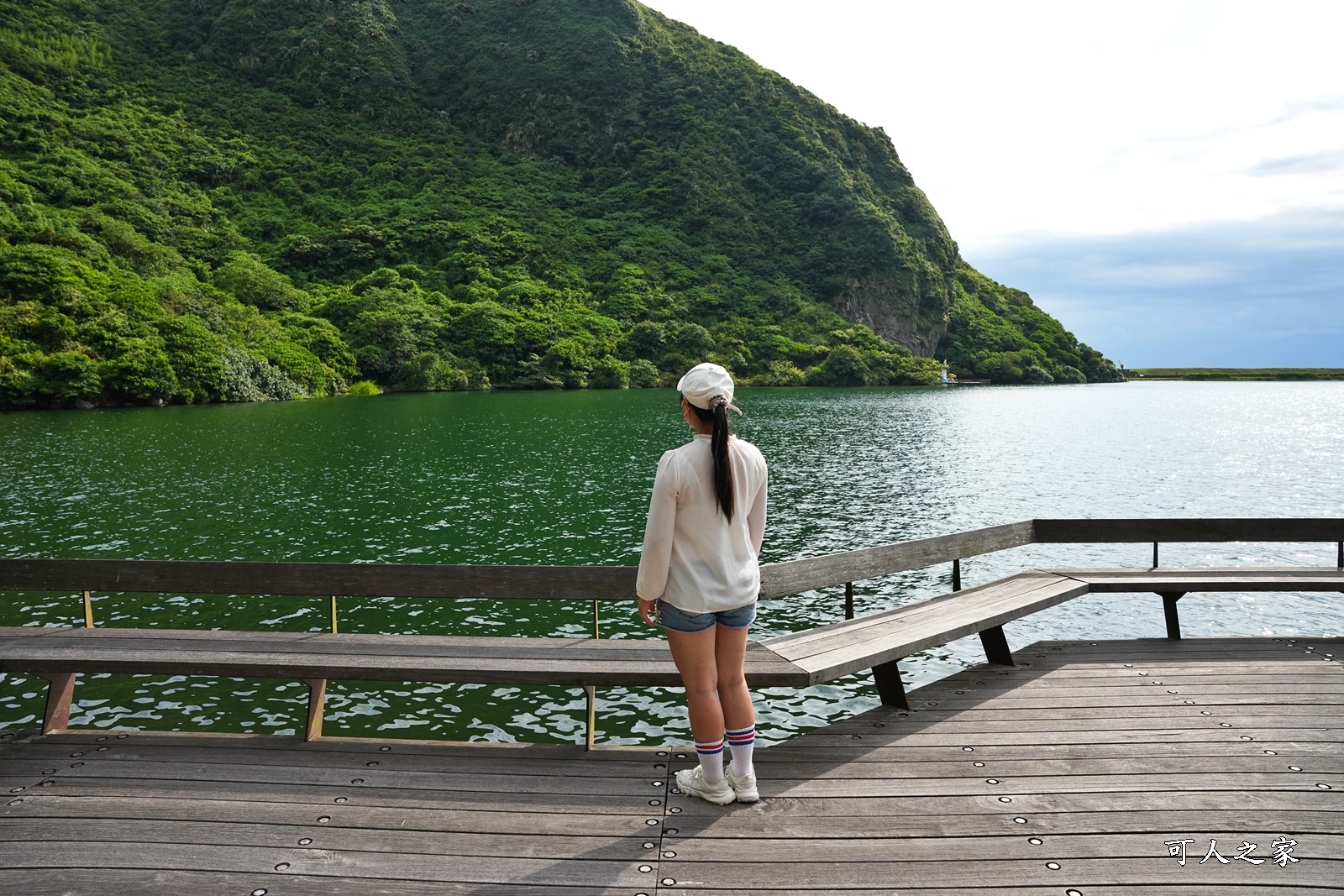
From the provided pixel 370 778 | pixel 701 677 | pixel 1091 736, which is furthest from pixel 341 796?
pixel 1091 736

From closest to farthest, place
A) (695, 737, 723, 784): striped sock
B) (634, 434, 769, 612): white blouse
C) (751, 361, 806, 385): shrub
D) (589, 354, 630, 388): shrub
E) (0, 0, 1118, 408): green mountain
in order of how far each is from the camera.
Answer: (634, 434, 769, 612): white blouse, (695, 737, 723, 784): striped sock, (0, 0, 1118, 408): green mountain, (589, 354, 630, 388): shrub, (751, 361, 806, 385): shrub

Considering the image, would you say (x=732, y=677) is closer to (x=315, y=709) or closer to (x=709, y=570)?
(x=709, y=570)

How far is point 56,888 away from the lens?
304 cm

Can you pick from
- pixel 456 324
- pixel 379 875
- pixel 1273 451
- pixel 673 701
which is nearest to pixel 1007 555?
pixel 673 701

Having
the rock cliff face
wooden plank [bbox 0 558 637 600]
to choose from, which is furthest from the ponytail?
the rock cliff face

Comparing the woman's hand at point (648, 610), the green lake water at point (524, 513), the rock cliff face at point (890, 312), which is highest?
the rock cliff face at point (890, 312)

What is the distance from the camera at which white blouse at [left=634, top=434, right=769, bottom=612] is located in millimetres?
3461

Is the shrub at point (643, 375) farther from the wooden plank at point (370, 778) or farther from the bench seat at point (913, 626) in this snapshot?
the wooden plank at point (370, 778)

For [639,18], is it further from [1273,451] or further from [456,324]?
[1273,451]

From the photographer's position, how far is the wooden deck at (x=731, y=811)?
3135 mm

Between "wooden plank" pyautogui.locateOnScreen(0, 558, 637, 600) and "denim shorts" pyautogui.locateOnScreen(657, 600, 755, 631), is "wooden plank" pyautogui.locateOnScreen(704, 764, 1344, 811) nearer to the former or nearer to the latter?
"denim shorts" pyautogui.locateOnScreen(657, 600, 755, 631)

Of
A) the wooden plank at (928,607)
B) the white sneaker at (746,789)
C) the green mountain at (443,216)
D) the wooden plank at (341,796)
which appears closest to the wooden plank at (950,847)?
the white sneaker at (746,789)

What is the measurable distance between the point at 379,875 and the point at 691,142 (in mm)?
155957

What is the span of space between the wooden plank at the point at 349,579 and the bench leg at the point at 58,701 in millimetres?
586
